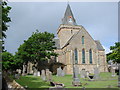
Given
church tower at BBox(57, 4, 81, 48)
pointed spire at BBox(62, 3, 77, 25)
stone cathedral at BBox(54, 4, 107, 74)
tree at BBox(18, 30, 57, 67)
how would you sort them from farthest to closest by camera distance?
pointed spire at BBox(62, 3, 77, 25) → church tower at BBox(57, 4, 81, 48) → stone cathedral at BBox(54, 4, 107, 74) → tree at BBox(18, 30, 57, 67)

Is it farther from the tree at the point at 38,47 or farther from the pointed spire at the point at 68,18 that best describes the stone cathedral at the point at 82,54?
the pointed spire at the point at 68,18

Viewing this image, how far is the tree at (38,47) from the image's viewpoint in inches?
1353

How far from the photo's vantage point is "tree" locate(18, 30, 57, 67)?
34.4 metres

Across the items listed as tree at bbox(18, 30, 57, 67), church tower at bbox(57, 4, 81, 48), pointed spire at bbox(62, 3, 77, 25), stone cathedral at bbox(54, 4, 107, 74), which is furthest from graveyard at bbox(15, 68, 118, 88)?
pointed spire at bbox(62, 3, 77, 25)

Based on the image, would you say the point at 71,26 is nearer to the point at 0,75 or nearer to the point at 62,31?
the point at 62,31

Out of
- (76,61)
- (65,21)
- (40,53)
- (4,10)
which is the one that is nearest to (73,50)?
(76,61)

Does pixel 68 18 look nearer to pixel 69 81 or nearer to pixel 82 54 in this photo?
pixel 82 54

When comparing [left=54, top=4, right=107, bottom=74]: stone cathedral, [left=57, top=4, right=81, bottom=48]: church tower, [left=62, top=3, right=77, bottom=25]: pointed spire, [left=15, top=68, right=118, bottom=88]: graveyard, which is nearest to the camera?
[left=15, top=68, right=118, bottom=88]: graveyard

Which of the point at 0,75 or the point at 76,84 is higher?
the point at 0,75

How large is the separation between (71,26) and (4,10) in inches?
1451

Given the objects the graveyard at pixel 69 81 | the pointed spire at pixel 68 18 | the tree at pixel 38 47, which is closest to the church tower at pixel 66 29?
the pointed spire at pixel 68 18

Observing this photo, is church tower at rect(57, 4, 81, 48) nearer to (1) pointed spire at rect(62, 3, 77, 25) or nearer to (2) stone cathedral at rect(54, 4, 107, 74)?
(1) pointed spire at rect(62, 3, 77, 25)

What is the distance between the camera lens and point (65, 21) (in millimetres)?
49375

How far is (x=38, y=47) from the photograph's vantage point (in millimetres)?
34656
